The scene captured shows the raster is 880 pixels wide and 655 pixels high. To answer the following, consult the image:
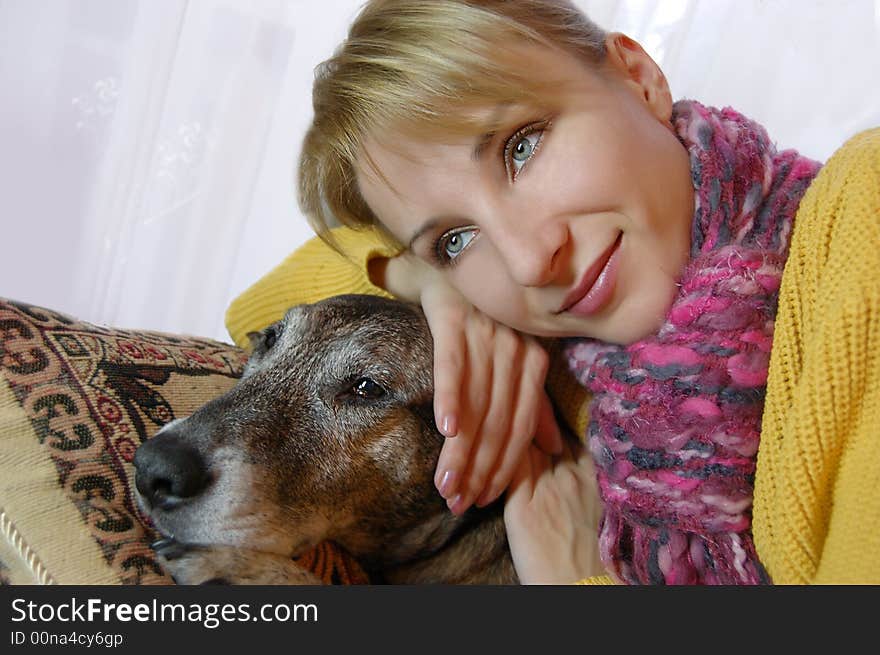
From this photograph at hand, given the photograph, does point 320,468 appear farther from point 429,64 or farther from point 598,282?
point 429,64

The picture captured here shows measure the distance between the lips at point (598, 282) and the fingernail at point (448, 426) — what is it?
11.4 inches

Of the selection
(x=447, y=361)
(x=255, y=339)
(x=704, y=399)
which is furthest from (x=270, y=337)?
(x=704, y=399)

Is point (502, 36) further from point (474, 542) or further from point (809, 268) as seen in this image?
point (474, 542)

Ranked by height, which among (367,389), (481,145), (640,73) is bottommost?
(367,389)

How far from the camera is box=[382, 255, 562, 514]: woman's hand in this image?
4.27ft

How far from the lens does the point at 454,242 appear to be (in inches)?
52.3

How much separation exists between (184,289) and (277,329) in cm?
128

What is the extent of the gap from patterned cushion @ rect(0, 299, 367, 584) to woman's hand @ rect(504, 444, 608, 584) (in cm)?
31

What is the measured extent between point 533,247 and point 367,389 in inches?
18.7

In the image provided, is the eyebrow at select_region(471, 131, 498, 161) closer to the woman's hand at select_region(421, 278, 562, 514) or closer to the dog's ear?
the woman's hand at select_region(421, 278, 562, 514)

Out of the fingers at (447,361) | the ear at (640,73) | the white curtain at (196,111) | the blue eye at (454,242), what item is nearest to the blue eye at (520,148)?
the blue eye at (454,242)

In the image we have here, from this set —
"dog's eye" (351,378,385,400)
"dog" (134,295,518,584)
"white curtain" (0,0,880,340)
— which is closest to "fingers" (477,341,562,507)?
"dog" (134,295,518,584)

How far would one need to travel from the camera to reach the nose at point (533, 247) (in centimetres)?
113

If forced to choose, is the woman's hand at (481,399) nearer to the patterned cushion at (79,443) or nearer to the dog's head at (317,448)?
the dog's head at (317,448)
